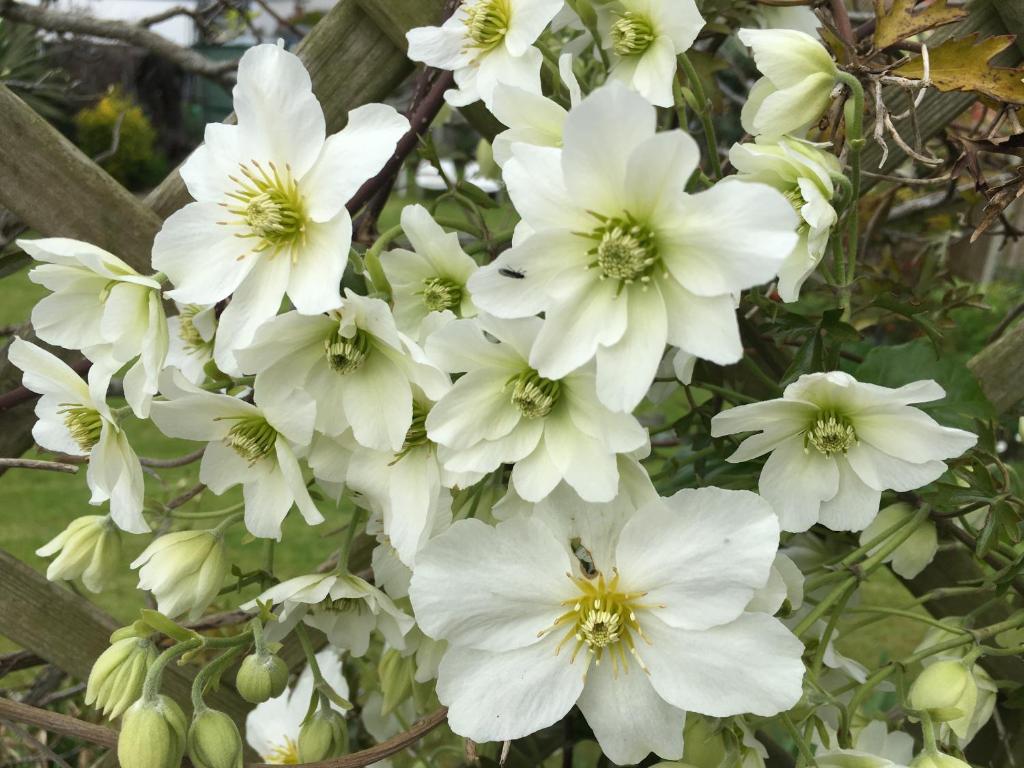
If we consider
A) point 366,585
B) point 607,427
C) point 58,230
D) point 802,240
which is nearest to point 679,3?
point 802,240

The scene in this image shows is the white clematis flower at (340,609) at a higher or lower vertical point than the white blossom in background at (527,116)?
lower

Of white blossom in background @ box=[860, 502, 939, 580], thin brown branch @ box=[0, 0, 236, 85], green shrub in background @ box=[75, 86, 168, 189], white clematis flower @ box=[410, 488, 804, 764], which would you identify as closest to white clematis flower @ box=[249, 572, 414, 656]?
white clematis flower @ box=[410, 488, 804, 764]

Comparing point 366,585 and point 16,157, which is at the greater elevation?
point 16,157

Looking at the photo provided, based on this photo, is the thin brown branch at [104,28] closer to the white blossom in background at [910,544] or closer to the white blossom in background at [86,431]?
the white blossom in background at [86,431]

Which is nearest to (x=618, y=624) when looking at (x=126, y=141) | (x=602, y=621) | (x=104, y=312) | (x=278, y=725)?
(x=602, y=621)

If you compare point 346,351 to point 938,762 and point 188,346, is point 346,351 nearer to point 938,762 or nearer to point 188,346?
point 188,346

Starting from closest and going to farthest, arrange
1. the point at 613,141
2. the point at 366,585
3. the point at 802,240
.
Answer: the point at 613,141 → the point at 802,240 → the point at 366,585

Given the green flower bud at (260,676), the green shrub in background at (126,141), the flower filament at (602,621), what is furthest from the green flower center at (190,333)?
the green shrub in background at (126,141)

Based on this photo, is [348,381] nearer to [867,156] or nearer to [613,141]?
[613,141]
